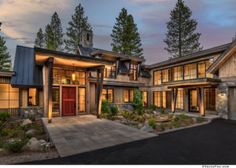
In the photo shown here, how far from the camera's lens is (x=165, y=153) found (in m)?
5.54

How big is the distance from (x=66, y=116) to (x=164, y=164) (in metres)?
9.08

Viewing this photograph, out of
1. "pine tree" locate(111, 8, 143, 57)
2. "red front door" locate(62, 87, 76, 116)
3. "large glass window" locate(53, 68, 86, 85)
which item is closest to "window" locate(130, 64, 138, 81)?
"large glass window" locate(53, 68, 86, 85)

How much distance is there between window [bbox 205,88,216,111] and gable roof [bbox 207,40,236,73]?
1.97m

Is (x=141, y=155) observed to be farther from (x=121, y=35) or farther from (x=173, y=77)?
(x=121, y=35)

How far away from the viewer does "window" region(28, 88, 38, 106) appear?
13.6 metres

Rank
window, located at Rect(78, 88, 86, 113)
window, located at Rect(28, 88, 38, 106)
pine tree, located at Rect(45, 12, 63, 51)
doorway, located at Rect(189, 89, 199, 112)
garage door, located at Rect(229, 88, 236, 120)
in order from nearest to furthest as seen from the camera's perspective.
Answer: garage door, located at Rect(229, 88, 236, 120) < window, located at Rect(78, 88, 86, 113) < window, located at Rect(28, 88, 38, 106) < doorway, located at Rect(189, 89, 199, 112) < pine tree, located at Rect(45, 12, 63, 51)

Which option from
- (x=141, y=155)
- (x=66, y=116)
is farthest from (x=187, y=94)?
(x=141, y=155)

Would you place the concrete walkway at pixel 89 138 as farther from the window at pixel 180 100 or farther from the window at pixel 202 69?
the window at pixel 180 100

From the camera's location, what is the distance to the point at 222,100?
1341 cm

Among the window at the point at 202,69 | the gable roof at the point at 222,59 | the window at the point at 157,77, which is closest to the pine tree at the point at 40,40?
the window at the point at 157,77

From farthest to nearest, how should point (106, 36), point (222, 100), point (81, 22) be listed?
point (106, 36)
point (81, 22)
point (222, 100)

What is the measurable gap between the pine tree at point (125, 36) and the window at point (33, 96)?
21.3 meters

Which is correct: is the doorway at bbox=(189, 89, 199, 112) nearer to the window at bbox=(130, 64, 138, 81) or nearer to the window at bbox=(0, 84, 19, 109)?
the window at bbox=(130, 64, 138, 81)

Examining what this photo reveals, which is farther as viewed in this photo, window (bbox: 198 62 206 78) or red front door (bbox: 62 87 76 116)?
window (bbox: 198 62 206 78)
